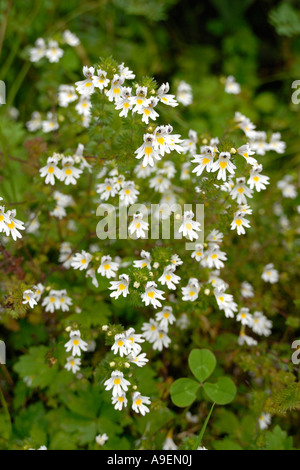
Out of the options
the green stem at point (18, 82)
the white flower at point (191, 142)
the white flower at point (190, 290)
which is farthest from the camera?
the green stem at point (18, 82)

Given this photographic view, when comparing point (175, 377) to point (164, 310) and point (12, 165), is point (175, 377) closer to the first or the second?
point (164, 310)

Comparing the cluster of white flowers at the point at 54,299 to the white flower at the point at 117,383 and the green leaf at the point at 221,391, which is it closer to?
the white flower at the point at 117,383

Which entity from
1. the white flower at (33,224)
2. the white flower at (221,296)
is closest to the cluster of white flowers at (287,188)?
the white flower at (221,296)

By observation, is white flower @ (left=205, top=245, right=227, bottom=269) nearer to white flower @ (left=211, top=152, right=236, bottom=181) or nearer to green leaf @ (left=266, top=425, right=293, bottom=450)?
white flower @ (left=211, top=152, right=236, bottom=181)

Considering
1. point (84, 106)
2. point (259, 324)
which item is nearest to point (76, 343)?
point (259, 324)
